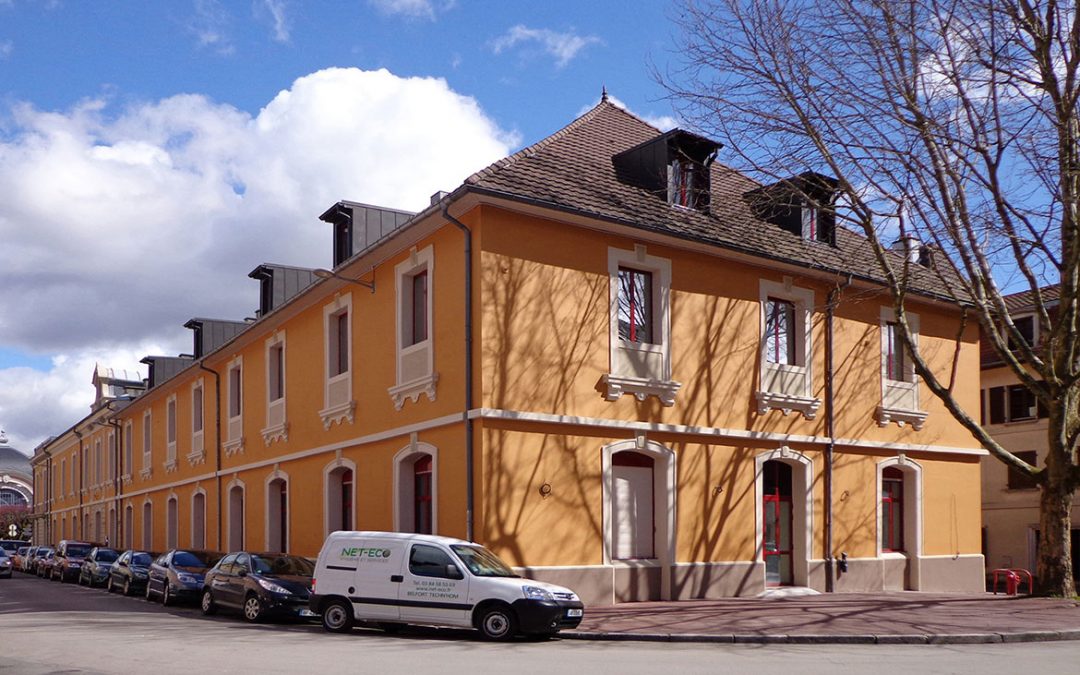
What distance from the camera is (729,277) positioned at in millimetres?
23766

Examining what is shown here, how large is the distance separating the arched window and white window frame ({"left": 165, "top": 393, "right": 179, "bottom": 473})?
84.5 ft

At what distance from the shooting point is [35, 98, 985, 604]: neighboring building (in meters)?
20.2

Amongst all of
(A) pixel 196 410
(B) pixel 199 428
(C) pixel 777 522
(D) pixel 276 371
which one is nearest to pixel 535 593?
(C) pixel 777 522

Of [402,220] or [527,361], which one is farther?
[402,220]

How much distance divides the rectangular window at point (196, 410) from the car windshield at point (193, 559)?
11832mm

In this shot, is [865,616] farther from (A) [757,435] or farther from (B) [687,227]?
(B) [687,227]

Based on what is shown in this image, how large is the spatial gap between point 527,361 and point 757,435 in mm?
6378

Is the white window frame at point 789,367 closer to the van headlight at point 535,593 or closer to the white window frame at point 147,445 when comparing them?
the van headlight at point 535,593

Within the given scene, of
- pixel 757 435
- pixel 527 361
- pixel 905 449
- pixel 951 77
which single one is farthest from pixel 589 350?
pixel 905 449

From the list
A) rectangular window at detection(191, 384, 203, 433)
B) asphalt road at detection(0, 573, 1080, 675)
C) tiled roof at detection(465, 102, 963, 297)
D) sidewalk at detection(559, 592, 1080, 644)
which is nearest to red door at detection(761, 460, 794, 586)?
sidewalk at detection(559, 592, 1080, 644)

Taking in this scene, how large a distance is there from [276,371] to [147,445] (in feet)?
59.1

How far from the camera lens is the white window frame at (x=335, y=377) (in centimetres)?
2500

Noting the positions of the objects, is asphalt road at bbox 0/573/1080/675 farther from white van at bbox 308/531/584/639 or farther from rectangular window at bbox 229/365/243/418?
rectangular window at bbox 229/365/243/418

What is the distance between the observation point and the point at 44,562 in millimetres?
44406
